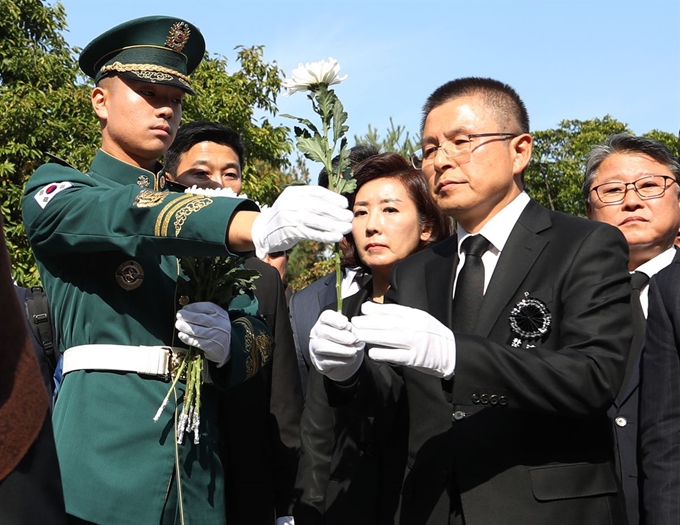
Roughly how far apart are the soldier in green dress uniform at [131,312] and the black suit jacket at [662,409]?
1.56m

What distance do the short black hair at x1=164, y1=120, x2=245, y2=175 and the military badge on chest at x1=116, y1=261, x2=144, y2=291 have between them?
2.17 m

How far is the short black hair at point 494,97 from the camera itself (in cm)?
385

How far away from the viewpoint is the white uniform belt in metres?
3.57

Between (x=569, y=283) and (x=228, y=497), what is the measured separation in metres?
1.97

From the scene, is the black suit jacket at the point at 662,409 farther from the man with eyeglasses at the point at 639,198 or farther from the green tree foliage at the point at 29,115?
the green tree foliage at the point at 29,115

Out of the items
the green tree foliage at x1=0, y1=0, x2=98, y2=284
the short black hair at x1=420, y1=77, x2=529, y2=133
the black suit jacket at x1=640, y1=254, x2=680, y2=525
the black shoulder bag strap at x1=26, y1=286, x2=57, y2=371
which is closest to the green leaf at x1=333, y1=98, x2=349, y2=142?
the short black hair at x1=420, y1=77, x2=529, y2=133

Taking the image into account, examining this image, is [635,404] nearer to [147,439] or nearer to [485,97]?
[485,97]

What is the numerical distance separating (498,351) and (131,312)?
1375 mm

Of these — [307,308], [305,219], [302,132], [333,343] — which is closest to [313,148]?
[302,132]

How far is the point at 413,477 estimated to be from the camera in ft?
11.5

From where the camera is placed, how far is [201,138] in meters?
5.71

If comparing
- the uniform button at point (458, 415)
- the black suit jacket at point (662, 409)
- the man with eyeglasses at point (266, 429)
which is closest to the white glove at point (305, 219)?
the uniform button at point (458, 415)

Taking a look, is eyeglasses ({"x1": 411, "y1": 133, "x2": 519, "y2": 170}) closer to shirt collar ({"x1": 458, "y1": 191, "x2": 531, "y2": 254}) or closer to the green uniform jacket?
shirt collar ({"x1": 458, "y1": 191, "x2": 531, "y2": 254})

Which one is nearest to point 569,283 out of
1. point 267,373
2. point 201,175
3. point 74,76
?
point 267,373
